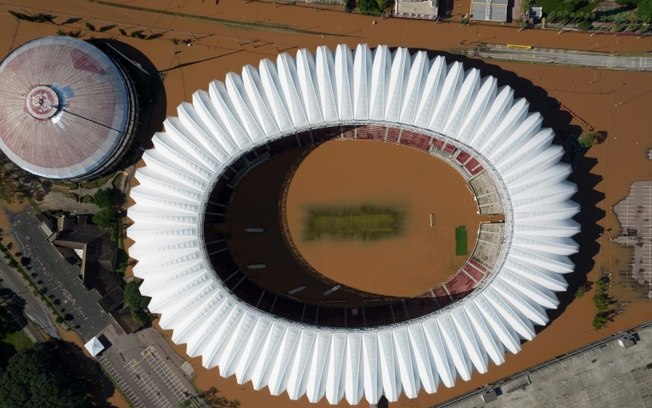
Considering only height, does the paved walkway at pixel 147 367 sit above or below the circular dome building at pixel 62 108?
below

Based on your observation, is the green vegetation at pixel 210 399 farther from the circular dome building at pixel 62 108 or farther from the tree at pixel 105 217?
the circular dome building at pixel 62 108

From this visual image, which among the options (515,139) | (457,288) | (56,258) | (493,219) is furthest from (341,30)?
(56,258)

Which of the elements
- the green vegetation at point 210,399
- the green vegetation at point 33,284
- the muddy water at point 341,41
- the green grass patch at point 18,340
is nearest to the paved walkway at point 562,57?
the muddy water at point 341,41

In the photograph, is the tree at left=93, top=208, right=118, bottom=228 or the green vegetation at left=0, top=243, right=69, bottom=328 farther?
the green vegetation at left=0, top=243, right=69, bottom=328

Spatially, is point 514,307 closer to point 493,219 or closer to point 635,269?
point 493,219

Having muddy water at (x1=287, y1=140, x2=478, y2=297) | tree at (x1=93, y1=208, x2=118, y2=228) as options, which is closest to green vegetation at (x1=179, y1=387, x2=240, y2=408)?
muddy water at (x1=287, y1=140, x2=478, y2=297)

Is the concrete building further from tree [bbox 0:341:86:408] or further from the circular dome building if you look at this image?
tree [bbox 0:341:86:408]
